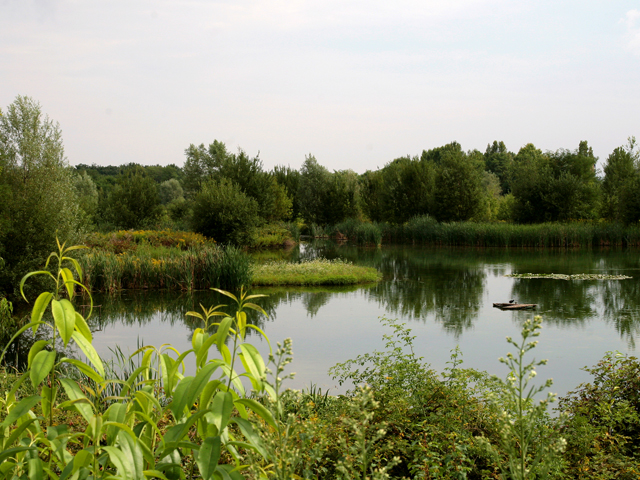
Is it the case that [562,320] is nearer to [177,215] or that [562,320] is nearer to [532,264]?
[532,264]

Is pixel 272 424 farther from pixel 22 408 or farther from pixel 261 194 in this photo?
pixel 261 194

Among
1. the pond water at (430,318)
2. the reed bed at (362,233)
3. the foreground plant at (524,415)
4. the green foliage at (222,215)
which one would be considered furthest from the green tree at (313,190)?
the foreground plant at (524,415)

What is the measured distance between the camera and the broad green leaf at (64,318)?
158 cm

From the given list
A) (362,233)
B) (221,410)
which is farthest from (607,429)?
(362,233)

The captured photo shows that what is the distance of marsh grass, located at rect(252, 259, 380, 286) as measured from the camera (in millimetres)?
15375

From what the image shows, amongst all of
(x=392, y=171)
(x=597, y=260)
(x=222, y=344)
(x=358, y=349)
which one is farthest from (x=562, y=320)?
(x=392, y=171)

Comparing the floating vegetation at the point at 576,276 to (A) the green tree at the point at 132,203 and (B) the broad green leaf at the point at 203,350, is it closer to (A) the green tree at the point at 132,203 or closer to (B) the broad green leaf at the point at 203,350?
(B) the broad green leaf at the point at 203,350

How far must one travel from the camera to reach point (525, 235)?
28703 mm

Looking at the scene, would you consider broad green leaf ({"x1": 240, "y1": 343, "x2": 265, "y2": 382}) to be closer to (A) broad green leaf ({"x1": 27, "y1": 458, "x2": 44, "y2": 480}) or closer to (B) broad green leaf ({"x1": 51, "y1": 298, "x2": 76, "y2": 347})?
(B) broad green leaf ({"x1": 51, "y1": 298, "x2": 76, "y2": 347})

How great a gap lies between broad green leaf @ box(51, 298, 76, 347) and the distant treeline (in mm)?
22757

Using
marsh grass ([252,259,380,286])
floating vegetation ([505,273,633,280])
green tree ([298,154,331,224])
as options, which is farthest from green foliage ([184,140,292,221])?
floating vegetation ([505,273,633,280])

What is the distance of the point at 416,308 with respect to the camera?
Answer: 11406 mm

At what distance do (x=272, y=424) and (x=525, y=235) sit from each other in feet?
96.8

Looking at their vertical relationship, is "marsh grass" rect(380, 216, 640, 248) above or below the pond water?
above
